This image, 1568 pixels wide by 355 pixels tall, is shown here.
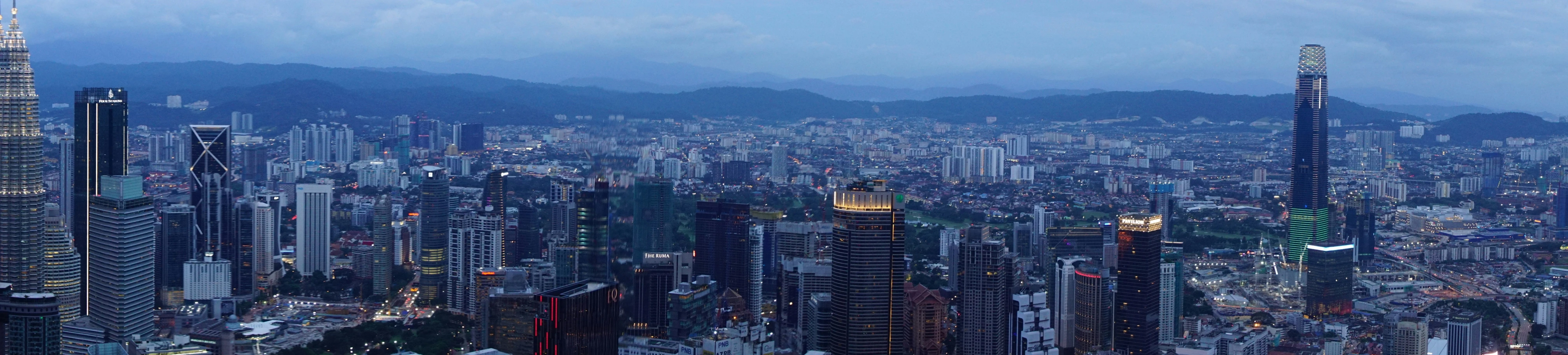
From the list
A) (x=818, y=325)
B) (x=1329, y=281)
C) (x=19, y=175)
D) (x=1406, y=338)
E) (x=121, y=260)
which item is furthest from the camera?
(x=1329, y=281)

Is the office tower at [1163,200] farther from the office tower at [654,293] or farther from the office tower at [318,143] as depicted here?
the office tower at [318,143]

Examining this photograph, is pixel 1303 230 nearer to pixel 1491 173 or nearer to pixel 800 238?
pixel 800 238

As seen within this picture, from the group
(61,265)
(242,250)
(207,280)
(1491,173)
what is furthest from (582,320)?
(1491,173)

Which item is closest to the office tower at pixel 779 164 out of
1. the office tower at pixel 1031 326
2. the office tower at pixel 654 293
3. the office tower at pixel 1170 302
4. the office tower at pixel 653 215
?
the office tower at pixel 1170 302

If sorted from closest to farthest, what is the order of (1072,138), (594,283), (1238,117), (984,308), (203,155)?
(594,283), (984,308), (203,155), (1072,138), (1238,117)

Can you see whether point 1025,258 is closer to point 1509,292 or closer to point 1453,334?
point 1453,334

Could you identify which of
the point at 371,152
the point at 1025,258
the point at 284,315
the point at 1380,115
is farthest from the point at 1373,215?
the point at 371,152

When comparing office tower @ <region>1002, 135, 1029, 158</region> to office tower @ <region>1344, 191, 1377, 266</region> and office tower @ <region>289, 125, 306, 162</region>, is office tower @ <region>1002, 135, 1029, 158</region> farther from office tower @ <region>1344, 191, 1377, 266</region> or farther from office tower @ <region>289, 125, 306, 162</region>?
office tower @ <region>289, 125, 306, 162</region>

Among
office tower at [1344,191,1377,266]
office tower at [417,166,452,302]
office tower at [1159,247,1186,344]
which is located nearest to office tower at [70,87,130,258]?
office tower at [417,166,452,302]
